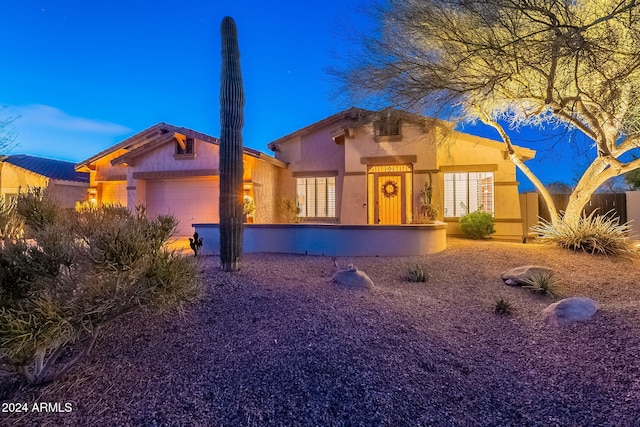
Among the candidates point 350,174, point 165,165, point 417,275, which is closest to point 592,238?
point 417,275

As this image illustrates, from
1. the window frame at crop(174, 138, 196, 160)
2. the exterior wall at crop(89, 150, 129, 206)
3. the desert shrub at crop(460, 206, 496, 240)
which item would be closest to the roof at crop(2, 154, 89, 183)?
the exterior wall at crop(89, 150, 129, 206)

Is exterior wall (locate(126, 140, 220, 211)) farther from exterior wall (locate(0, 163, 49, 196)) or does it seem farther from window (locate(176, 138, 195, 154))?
exterior wall (locate(0, 163, 49, 196))

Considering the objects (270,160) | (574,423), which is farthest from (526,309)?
(270,160)

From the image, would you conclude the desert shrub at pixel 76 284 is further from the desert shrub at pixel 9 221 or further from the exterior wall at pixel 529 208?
the exterior wall at pixel 529 208

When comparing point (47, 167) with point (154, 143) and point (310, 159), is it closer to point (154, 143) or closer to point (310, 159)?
point (154, 143)

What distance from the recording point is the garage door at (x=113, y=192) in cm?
1595

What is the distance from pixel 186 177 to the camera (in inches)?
543

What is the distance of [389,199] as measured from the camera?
Answer: 13.2 metres

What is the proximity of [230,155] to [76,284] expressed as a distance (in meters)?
4.08

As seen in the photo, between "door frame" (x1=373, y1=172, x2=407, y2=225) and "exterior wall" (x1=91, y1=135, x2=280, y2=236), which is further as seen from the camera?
"exterior wall" (x1=91, y1=135, x2=280, y2=236)

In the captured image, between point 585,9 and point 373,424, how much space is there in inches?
385

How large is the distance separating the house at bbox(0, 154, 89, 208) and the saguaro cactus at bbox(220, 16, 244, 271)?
15065 millimetres

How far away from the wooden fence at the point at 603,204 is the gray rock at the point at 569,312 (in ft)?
34.0

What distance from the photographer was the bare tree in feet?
21.5
